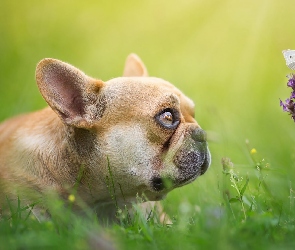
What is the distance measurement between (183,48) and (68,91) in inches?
228

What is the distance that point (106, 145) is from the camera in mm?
3289

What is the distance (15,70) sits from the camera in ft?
23.8

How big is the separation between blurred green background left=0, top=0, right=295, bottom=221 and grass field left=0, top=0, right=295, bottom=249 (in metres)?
0.02

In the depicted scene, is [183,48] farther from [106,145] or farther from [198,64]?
[106,145]

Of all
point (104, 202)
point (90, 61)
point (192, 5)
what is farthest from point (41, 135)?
point (192, 5)

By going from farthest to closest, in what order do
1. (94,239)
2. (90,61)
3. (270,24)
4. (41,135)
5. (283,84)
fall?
(270,24) → (90,61) → (283,84) → (41,135) → (94,239)

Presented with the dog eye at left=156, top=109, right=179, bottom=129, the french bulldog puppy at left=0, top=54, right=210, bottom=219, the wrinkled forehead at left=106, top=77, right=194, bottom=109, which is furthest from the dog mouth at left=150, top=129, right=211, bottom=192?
the wrinkled forehead at left=106, top=77, right=194, bottom=109

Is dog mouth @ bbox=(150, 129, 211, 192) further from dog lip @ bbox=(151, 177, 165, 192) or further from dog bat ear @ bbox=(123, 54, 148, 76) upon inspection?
dog bat ear @ bbox=(123, 54, 148, 76)

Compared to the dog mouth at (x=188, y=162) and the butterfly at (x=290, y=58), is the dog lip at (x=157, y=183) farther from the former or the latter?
the butterfly at (x=290, y=58)

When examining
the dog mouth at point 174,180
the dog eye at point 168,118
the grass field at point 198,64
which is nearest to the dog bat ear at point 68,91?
the dog eye at point 168,118

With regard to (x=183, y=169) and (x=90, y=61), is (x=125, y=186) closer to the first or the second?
(x=183, y=169)

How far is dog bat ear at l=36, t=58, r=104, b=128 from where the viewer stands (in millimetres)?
3293

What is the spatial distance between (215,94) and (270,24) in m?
1.86

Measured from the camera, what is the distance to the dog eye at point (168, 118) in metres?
3.37
